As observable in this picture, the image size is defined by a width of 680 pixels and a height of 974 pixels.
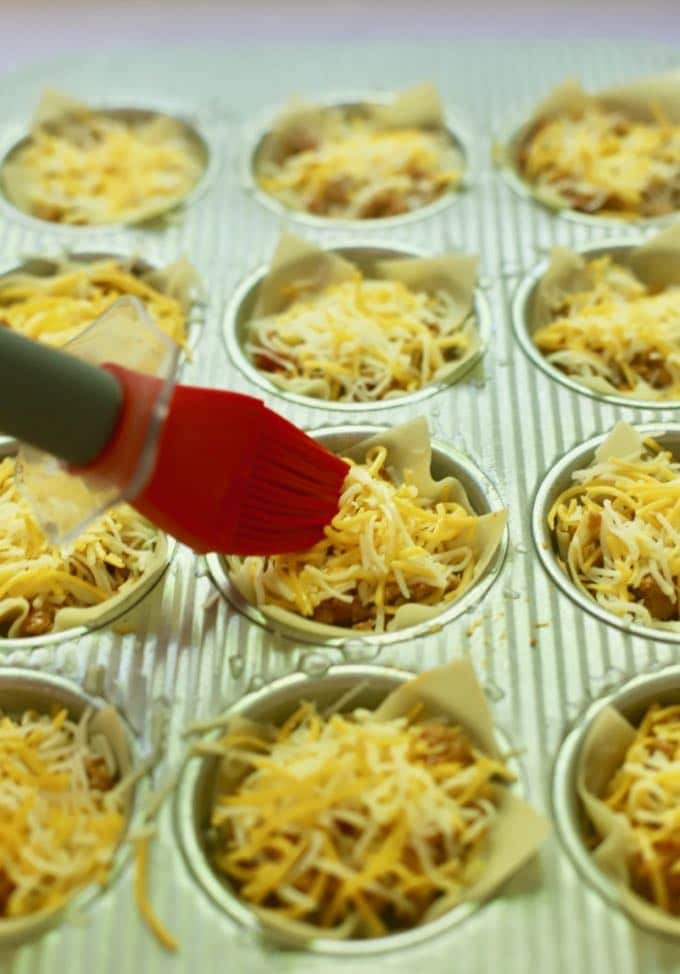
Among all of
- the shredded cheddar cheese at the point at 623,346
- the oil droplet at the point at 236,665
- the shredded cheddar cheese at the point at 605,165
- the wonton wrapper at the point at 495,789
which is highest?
the shredded cheddar cheese at the point at 605,165

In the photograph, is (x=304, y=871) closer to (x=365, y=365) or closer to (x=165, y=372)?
(x=165, y=372)

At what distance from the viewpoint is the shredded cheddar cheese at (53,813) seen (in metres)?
1.20

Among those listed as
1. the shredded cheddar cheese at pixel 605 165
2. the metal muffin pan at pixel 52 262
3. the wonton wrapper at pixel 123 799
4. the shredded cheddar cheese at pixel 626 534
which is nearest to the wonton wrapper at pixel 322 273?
the metal muffin pan at pixel 52 262

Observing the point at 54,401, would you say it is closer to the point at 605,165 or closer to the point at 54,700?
the point at 54,700

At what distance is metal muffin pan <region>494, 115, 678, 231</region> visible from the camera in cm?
199

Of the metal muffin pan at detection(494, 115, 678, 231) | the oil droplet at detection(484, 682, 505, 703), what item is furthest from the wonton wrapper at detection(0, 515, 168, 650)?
the metal muffin pan at detection(494, 115, 678, 231)

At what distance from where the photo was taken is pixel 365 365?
5.76ft

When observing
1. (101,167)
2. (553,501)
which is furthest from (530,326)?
(101,167)

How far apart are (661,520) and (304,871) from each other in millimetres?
661

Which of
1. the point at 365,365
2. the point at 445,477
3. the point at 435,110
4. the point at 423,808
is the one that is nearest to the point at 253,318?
the point at 365,365

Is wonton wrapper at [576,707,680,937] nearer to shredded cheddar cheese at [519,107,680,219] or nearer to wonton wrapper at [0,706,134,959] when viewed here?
wonton wrapper at [0,706,134,959]

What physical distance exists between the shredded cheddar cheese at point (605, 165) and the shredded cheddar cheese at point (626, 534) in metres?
0.67

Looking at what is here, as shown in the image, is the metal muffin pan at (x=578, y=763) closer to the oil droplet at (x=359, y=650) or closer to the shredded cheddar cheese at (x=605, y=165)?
the oil droplet at (x=359, y=650)

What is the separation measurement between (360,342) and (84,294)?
0.53 metres
